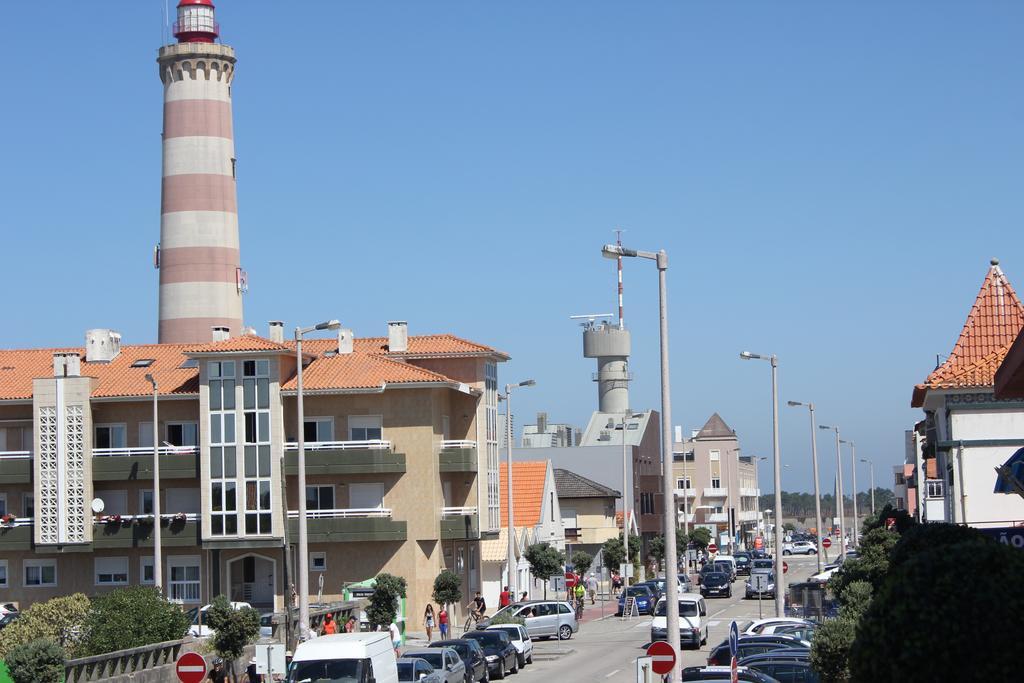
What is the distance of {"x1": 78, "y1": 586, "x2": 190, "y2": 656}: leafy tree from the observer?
34969 mm

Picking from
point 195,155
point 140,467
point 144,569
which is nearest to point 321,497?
point 140,467

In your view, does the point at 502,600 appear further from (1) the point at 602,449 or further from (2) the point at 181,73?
(1) the point at 602,449

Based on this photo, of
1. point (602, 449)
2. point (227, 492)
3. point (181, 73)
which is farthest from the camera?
point (602, 449)

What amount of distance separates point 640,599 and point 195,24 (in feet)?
118

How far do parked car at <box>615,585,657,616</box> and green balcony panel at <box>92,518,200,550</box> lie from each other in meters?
20.5

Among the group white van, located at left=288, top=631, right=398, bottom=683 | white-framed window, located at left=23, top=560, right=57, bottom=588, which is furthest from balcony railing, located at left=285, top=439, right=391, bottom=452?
white van, located at left=288, top=631, right=398, bottom=683

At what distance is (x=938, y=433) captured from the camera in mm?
38219

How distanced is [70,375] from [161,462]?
5346 millimetres

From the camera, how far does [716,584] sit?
78438mm

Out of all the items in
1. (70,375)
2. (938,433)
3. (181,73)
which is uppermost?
(181,73)

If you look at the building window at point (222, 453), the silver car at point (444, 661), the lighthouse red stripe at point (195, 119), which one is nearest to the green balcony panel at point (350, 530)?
the building window at point (222, 453)

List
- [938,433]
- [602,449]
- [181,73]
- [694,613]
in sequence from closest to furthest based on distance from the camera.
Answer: [938,433] → [694,613] → [181,73] → [602,449]

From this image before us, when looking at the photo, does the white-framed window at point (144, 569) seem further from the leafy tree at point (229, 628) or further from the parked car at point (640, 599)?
the leafy tree at point (229, 628)

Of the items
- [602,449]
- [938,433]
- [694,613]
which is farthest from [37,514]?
[602,449]
